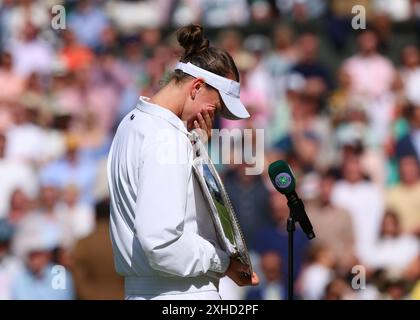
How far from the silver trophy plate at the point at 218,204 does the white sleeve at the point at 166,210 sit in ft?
0.35

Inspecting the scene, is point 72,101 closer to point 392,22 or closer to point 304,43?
point 304,43

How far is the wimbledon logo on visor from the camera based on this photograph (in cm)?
457

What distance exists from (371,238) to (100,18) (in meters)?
4.21

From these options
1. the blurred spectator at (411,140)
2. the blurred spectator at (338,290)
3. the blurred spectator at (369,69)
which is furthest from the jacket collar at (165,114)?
the blurred spectator at (369,69)

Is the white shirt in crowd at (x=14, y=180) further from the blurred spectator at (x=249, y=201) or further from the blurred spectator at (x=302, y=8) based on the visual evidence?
the blurred spectator at (x=302, y=8)

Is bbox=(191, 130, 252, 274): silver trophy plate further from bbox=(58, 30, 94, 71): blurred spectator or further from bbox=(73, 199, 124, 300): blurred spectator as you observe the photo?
→ bbox=(58, 30, 94, 71): blurred spectator

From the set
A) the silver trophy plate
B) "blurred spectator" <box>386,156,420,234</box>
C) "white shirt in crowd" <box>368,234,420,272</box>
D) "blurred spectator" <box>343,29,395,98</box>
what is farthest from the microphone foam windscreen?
"blurred spectator" <box>343,29,395,98</box>

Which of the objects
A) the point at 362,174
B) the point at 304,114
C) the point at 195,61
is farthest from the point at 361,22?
the point at 195,61

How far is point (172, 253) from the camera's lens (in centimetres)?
424

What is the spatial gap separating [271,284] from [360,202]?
1173 millimetres

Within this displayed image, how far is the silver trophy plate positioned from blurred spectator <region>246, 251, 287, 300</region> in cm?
423

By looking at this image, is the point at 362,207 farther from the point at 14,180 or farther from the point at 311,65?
the point at 14,180

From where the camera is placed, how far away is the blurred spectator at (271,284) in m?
8.73

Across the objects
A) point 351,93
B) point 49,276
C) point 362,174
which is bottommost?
point 49,276
